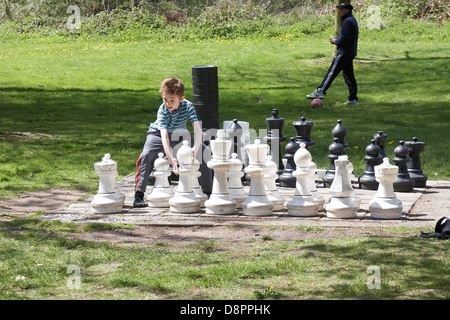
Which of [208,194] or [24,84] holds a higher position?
[24,84]

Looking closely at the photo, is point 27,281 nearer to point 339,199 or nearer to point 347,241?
point 347,241

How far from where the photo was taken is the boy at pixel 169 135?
23.1ft

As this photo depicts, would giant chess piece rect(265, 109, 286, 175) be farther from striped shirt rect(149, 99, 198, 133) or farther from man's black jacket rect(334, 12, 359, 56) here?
man's black jacket rect(334, 12, 359, 56)

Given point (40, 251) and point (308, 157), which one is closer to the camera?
point (40, 251)

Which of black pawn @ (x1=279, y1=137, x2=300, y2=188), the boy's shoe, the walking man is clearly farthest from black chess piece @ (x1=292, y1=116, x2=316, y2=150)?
the walking man

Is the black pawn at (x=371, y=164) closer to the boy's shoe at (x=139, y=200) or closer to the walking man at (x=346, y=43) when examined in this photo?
the boy's shoe at (x=139, y=200)

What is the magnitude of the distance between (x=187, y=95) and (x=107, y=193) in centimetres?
906

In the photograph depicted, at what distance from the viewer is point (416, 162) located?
25.6ft

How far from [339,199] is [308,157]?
0.47 meters

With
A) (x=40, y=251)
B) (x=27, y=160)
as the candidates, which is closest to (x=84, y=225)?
→ (x=40, y=251)

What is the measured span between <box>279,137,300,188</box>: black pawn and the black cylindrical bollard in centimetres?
92

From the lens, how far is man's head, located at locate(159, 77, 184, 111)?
704 centimetres

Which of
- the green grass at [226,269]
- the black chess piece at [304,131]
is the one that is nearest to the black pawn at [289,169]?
the black chess piece at [304,131]
